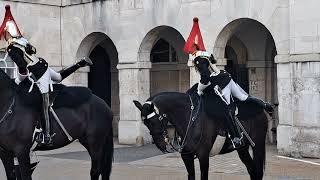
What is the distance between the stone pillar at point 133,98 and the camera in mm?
18516

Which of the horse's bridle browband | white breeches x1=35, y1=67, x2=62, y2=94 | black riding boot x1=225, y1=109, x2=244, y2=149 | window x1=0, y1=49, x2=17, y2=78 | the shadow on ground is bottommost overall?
the shadow on ground

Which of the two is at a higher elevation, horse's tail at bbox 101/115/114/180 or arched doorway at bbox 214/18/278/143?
arched doorway at bbox 214/18/278/143

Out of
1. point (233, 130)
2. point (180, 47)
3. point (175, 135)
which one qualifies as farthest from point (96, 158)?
point (180, 47)

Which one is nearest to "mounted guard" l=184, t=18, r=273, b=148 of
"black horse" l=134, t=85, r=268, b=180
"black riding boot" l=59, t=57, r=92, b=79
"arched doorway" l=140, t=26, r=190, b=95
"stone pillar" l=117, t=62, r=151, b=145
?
"black horse" l=134, t=85, r=268, b=180

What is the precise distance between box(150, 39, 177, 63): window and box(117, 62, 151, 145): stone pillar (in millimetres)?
2238

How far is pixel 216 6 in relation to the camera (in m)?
16.2

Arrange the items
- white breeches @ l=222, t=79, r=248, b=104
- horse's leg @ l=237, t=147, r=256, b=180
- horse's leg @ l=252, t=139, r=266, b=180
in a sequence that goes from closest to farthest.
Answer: white breeches @ l=222, t=79, r=248, b=104, horse's leg @ l=252, t=139, r=266, b=180, horse's leg @ l=237, t=147, r=256, b=180

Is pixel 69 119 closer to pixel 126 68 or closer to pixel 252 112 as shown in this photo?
pixel 252 112

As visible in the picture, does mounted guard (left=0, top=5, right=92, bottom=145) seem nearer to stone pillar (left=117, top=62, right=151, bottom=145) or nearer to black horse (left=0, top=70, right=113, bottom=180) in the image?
black horse (left=0, top=70, right=113, bottom=180)

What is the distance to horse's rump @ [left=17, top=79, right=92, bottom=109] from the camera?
8.45m

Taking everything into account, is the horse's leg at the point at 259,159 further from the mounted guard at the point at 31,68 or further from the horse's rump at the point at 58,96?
the mounted guard at the point at 31,68

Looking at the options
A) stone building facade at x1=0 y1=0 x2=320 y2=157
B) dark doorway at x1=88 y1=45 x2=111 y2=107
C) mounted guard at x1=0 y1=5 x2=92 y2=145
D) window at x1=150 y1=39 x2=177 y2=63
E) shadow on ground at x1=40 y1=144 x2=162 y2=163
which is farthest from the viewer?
dark doorway at x1=88 y1=45 x2=111 y2=107

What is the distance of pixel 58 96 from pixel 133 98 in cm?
980

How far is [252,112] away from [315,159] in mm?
5506
